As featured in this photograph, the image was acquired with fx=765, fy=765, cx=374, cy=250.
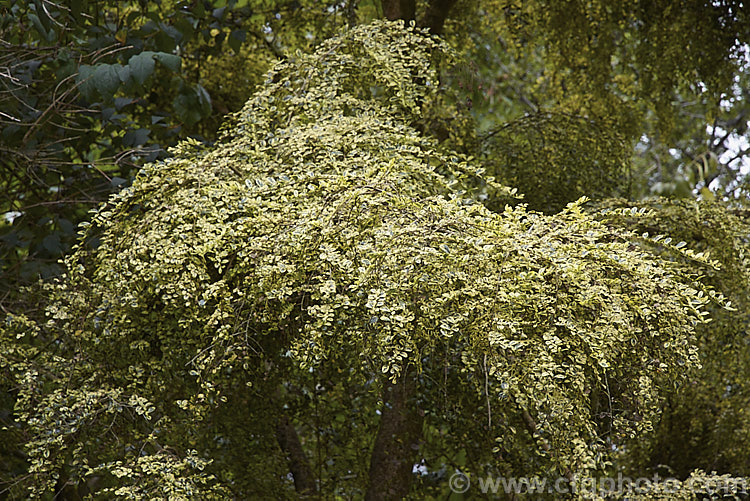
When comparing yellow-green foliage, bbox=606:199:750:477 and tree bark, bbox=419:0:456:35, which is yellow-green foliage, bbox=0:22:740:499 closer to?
yellow-green foliage, bbox=606:199:750:477

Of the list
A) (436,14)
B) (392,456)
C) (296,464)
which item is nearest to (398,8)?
(436,14)

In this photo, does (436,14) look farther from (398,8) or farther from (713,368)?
(713,368)

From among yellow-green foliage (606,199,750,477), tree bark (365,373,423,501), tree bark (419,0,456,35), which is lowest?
tree bark (365,373,423,501)

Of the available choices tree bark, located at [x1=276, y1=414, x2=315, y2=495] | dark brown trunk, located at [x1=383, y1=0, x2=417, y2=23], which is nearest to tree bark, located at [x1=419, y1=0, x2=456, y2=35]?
dark brown trunk, located at [x1=383, y1=0, x2=417, y2=23]

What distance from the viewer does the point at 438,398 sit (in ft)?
8.13

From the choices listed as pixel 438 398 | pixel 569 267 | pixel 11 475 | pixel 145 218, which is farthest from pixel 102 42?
pixel 569 267

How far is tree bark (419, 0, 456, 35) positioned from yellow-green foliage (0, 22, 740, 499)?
69cm

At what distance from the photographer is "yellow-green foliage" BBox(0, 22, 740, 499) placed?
1.71 metres

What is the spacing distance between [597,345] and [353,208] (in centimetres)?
67

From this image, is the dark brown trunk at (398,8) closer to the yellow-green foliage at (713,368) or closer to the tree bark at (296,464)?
the yellow-green foliage at (713,368)

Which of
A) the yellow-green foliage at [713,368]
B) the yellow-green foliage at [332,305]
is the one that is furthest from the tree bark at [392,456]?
the yellow-green foliage at [713,368]

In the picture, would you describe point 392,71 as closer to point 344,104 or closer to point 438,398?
point 344,104

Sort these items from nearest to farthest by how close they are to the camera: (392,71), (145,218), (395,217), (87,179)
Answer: (395,217)
(145,218)
(392,71)
(87,179)

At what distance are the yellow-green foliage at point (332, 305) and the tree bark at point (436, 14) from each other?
0.69 m
